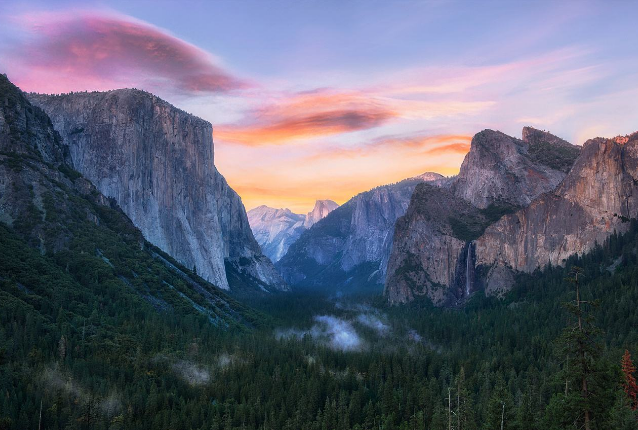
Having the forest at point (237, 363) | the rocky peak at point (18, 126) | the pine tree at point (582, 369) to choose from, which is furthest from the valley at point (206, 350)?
the rocky peak at point (18, 126)

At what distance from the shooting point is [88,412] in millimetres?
97812

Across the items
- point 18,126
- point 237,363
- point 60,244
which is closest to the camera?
point 237,363

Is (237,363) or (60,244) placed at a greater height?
(60,244)

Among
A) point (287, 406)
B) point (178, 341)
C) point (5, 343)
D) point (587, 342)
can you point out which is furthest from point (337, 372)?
point (587, 342)

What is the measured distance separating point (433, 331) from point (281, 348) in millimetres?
59539

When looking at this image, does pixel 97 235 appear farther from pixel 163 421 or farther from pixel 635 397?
pixel 635 397

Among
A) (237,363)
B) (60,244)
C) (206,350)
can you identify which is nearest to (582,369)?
(237,363)

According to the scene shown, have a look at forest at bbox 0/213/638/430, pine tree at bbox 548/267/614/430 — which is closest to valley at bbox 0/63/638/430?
pine tree at bbox 548/267/614/430

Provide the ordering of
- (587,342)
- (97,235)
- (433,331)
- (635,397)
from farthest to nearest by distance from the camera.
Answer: (433,331) → (97,235) → (635,397) → (587,342)

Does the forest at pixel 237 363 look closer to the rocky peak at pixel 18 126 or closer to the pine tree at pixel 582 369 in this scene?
the pine tree at pixel 582 369

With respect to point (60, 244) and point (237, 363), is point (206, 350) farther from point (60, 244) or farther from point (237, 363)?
point (60, 244)

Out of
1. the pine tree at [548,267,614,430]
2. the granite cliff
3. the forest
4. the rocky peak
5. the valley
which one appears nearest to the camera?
the pine tree at [548,267,614,430]

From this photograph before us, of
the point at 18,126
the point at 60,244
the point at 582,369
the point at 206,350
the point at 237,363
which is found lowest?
the point at 237,363

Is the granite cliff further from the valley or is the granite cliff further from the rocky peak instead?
the valley
